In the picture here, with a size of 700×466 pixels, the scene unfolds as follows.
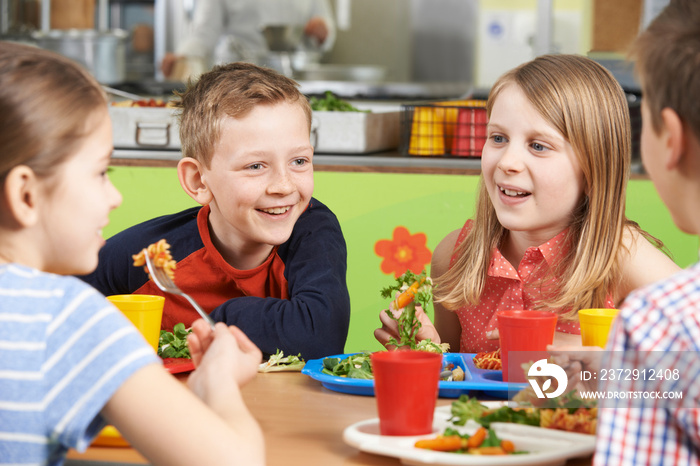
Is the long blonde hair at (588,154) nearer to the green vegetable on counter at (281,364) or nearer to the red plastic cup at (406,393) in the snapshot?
the green vegetable on counter at (281,364)

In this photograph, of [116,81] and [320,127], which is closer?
[320,127]

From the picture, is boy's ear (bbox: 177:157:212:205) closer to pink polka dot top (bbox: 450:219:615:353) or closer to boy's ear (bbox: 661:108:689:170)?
pink polka dot top (bbox: 450:219:615:353)

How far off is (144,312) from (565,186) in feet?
2.34

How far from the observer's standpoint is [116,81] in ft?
11.2

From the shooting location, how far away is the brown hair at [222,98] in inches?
54.7

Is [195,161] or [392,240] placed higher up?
[195,161]

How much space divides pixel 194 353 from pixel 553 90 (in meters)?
0.77

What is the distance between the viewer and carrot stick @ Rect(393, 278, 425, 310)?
1.01 m

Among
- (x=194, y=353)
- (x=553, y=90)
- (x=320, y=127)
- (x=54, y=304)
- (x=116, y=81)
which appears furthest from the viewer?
(x=116, y=81)

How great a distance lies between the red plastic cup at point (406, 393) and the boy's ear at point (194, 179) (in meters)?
0.72

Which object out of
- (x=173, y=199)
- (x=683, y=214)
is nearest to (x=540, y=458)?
(x=683, y=214)

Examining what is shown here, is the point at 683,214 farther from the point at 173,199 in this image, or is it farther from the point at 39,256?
the point at 173,199

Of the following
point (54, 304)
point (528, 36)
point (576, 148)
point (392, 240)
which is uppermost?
point (528, 36)

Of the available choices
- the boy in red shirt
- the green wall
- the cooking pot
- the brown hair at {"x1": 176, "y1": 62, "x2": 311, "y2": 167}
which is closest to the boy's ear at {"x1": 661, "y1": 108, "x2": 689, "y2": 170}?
the boy in red shirt
